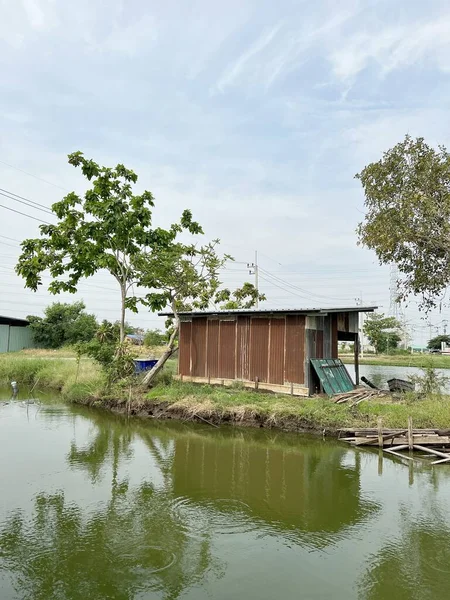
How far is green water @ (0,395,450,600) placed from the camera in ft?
15.5

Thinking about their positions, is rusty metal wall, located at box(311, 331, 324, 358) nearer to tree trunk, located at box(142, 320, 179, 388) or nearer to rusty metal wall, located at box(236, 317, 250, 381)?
rusty metal wall, located at box(236, 317, 250, 381)

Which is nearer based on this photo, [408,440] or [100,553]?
[100,553]

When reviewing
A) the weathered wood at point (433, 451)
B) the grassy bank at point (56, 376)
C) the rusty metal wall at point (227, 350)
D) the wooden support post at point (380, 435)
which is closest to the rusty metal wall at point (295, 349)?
the rusty metal wall at point (227, 350)

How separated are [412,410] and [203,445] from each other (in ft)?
16.6

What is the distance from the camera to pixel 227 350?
15.5m

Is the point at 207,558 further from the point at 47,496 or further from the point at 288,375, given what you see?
the point at 288,375

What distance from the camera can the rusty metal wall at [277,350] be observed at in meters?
14.1

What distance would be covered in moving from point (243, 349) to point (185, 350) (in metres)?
2.57

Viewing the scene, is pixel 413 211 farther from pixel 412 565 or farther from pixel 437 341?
pixel 437 341

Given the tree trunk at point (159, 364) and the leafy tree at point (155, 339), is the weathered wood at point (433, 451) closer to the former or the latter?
the tree trunk at point (159, 364)

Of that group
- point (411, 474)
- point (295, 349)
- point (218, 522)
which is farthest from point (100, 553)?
point (295, 349)

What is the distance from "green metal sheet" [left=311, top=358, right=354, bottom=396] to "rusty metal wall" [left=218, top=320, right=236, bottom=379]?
2.88m

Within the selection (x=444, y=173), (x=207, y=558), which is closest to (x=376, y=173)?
(x=444, y=173)

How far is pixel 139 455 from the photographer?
9742 mm
